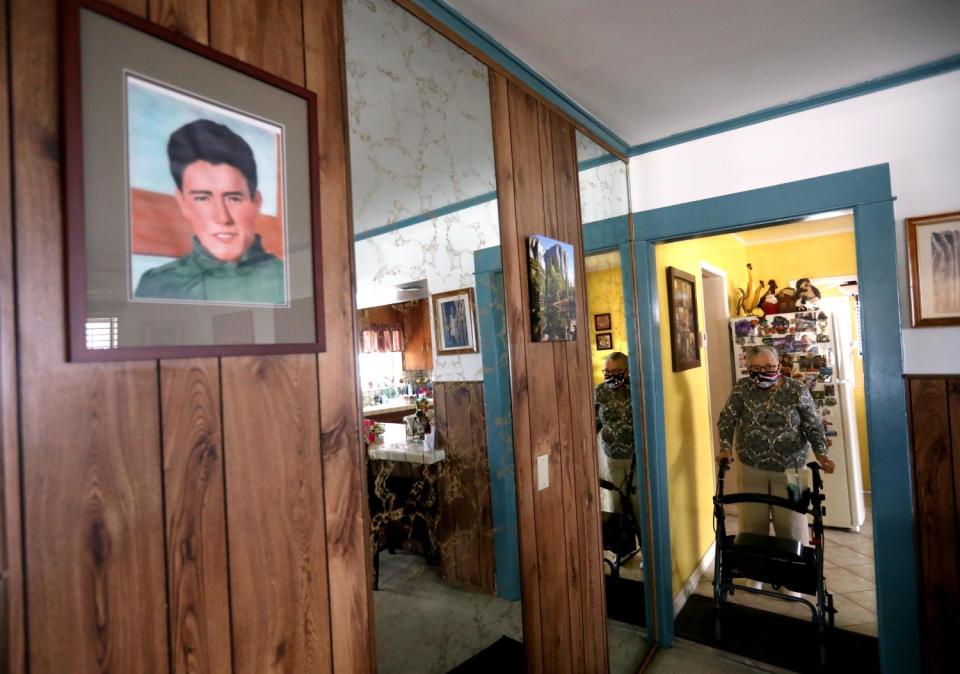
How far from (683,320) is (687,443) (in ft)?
2.57

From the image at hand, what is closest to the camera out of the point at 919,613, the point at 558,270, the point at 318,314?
the point at 318,314

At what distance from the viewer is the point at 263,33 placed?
3.38 feet

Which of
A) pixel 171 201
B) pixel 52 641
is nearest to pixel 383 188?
pixel 171 201

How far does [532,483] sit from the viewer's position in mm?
1714

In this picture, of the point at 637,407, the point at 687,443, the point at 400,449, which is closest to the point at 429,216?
the point at 400,449

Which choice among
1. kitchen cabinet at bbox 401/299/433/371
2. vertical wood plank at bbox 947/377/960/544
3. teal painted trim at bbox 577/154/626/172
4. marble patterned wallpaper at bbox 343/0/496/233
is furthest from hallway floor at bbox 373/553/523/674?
vertical wood plank at bbox 947/377/960/544

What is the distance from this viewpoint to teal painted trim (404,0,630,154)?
1528 millimetres

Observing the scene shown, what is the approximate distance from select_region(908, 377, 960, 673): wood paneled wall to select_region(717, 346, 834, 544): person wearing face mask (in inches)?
35.1

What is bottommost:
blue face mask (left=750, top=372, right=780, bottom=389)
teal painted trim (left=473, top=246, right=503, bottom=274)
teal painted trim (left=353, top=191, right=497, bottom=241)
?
blue face mask (left=750, top=372, right=780, bottom=389)

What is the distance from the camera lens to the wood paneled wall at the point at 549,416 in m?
1.68

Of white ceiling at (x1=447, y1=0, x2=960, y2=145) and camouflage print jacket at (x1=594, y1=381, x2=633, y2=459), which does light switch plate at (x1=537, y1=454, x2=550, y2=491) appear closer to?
camouflage print jacket at (x1=594, y1=381, x2=633, y2=459)

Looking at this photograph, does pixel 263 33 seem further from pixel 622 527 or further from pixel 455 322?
pixel 622 527

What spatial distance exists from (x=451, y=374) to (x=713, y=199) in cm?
187

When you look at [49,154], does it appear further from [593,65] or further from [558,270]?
[593,65]
